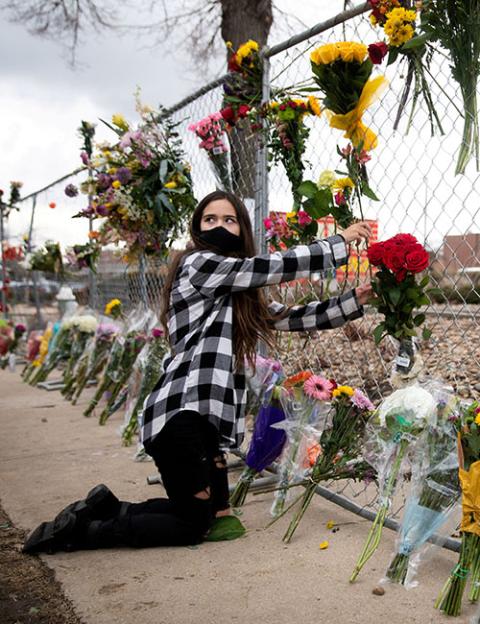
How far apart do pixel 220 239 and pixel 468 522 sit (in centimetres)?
139

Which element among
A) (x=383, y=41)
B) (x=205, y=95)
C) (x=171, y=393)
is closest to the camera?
(x=383, y=41)

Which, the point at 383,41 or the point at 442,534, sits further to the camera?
the point at 383,41

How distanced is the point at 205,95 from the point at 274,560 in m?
2.77

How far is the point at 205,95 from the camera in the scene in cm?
399

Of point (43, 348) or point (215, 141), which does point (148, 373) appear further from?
point (43, 348)

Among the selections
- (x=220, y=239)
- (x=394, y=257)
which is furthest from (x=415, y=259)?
(x=220, y=239)

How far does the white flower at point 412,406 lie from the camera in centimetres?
206

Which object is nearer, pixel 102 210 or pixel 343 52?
pixel 343 52

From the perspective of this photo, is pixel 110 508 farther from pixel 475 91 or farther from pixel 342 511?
pixel 475 91

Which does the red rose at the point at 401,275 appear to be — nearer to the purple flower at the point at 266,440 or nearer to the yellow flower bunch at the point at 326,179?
the yellow flower bunch at the point at 326,179

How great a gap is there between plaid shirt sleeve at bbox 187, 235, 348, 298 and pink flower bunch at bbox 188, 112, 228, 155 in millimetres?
1254

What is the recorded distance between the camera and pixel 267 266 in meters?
2.48

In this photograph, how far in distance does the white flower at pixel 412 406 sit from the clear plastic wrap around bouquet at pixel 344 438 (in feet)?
0.94

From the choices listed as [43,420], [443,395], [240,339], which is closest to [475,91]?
[443,395]
